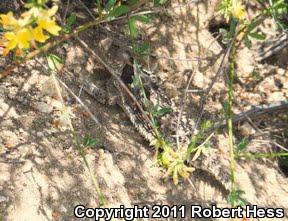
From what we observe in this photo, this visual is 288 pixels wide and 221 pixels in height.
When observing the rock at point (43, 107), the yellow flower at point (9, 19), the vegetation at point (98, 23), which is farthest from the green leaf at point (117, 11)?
the rock at point (43, 107)

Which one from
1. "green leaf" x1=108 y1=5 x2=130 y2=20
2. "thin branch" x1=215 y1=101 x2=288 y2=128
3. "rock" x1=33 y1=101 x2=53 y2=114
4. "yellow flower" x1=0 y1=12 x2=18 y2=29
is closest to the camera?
"yellow flower" x1=0 y1=12 x2=18 y2=29

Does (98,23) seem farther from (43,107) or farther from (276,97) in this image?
(276,97)

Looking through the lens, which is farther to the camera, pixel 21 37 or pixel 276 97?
pixel 276 97

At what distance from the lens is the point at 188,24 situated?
143 inches

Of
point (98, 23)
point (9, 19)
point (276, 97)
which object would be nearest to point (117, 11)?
point (98, 23)

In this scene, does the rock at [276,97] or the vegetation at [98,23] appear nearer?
the vegetation at [98,23]

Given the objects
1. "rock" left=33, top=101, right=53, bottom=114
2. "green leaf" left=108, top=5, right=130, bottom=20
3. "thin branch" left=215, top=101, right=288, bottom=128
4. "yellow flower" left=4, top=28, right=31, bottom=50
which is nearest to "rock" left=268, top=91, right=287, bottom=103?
"thin branch" left=215, top=101, right=288, bottom=128

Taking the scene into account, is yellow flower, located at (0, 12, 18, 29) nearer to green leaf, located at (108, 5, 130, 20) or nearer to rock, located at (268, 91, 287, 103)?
green leaf, located at (108, 5, 130, 20)

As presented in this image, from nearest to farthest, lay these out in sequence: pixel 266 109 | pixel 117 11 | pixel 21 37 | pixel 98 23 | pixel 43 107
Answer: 1. pixel 21 37
2. pixel 117 11
3. pixel 98 23
4. pixel 43 107
5. pixel 266 109

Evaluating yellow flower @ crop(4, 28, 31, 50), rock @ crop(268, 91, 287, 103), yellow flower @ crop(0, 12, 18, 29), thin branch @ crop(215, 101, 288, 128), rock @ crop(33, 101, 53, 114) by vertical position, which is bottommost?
yellow flower @ crop(4, 28, 31, 50)

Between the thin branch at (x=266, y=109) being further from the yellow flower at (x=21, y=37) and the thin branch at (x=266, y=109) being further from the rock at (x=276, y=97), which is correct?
the yellow flower at (x=21, y=37)

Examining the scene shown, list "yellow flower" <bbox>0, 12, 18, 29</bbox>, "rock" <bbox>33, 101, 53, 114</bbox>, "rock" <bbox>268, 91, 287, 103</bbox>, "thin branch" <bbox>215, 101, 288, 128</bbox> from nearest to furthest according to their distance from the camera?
"yellow flower" <bbox>0, 12, 18, 29</bbox>, "rock" <bbox>33, 101, 53, 114</bbox>, "thin branch" <bbox>215, 101, 288, 128</bbox>, "rock" <bbox>268, 91, 287, 103</bbox>

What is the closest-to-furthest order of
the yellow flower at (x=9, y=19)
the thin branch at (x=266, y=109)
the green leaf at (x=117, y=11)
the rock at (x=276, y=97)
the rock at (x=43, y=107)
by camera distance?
the yellow flower at (x=9, y=19) < the green leaf at (x=117, y=11) < the rock at (x=43, y=107) < the thin branch at (x=266, y=109) < the rock at (x=276, y=97)

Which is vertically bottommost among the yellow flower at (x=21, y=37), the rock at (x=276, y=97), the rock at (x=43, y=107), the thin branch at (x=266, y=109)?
the yellow flower at (x=21, y=37)
